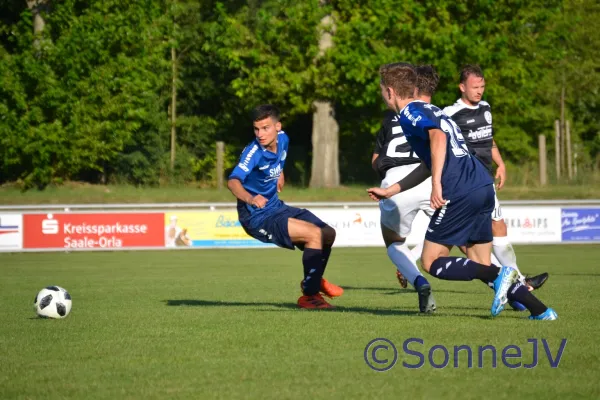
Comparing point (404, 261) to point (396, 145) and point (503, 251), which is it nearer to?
point (396, 145)

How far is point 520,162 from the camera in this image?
3900cm

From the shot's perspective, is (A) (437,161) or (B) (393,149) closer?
(A) (437,161)

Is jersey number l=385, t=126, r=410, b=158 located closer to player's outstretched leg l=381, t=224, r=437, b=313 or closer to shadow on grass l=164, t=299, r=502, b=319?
player's outstretched leg l=381, t=224, r=437, b=313

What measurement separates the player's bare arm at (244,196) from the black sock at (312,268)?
0.73 m

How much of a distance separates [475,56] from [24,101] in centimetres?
1414

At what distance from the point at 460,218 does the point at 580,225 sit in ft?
54.0

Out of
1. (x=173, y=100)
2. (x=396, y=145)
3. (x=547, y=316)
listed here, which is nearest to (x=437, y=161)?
(x=547, y=316)

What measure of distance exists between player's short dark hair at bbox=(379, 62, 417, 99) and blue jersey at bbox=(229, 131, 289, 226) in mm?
1669

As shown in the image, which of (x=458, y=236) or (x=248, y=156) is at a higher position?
(x=248, y=156)

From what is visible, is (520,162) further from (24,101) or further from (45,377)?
(45,377)

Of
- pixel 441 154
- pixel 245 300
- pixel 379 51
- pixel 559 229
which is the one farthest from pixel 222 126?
pixel 441 154

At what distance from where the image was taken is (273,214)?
362 inches

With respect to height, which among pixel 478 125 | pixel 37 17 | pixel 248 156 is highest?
pixel 37 17

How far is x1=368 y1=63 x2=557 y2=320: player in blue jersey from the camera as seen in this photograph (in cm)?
732
